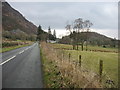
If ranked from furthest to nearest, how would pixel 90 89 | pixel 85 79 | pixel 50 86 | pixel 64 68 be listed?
pixel 64 68
pixel 50 86
pixel 85 79
pixel 90 89

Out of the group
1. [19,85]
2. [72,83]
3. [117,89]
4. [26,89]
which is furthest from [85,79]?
[19,85]

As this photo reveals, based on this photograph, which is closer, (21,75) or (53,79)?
(53,79)

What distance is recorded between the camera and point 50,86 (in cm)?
738

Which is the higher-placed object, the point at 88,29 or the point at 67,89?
the point at 88,29

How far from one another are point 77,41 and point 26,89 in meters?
63.0

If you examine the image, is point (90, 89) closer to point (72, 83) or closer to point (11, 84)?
point (72, 83)

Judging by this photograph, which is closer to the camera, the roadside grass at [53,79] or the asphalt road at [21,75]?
Result: the roadside grass at [53,79]

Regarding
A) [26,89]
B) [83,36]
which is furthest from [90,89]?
[83,36]

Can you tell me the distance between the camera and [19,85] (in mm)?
7480

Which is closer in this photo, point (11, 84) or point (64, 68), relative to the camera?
point (11, 84)

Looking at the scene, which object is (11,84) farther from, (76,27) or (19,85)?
(76,27)

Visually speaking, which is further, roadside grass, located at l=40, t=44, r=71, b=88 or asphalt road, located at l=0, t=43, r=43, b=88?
A: asphalt road, located at l=0, t=43, r=43, b=88

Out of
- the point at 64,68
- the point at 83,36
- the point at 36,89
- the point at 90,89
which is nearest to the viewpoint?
the point at 90,89

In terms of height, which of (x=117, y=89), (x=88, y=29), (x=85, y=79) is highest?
(x=88, y=29)
